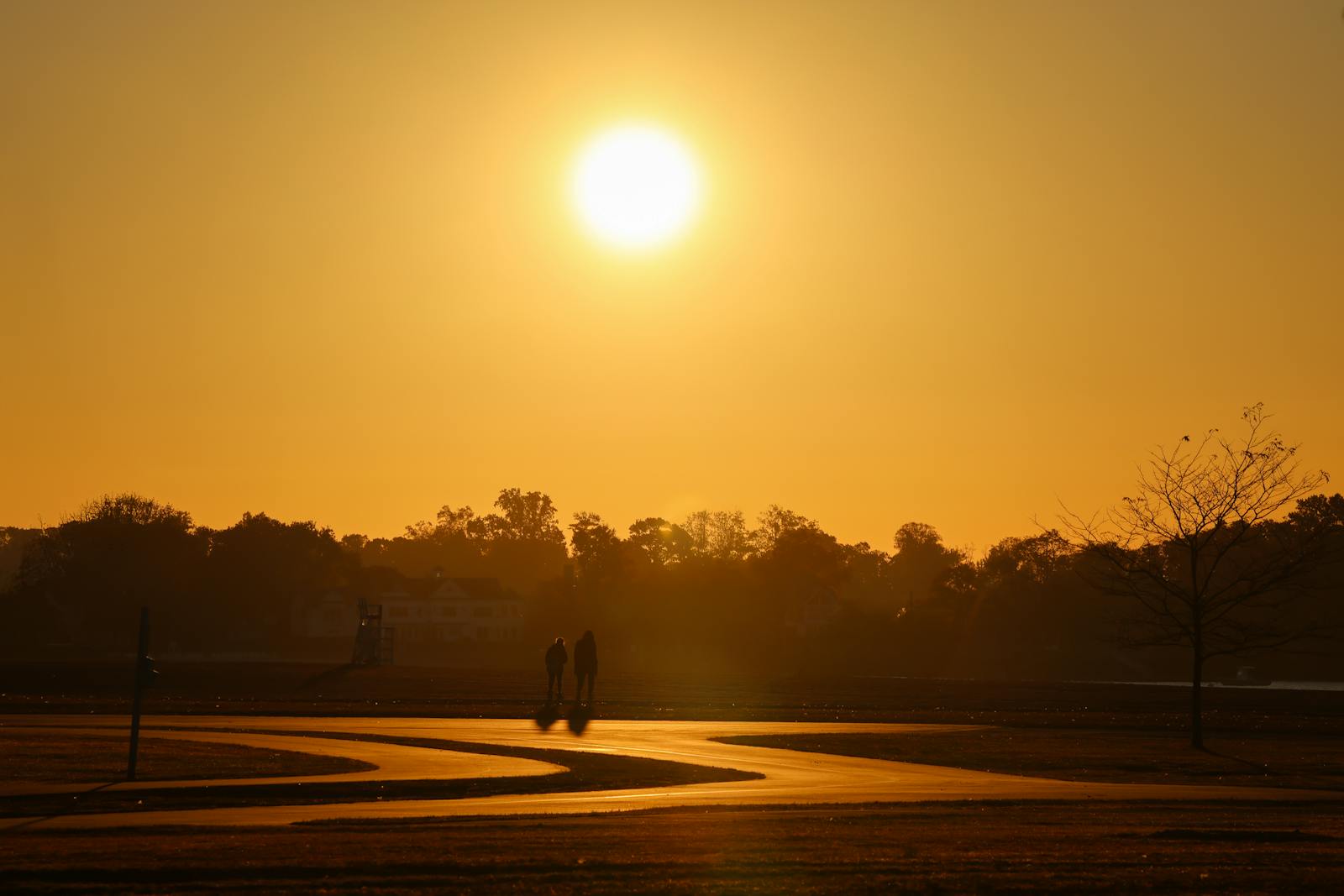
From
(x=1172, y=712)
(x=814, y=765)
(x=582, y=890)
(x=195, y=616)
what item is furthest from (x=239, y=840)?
(x=195, y=616)

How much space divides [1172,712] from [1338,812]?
28449 millimetres

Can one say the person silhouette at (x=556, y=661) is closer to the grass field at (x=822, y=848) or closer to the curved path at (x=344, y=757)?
the curved path at (x=344, y=757)

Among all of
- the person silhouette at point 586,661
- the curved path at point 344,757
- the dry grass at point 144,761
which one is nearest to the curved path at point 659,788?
the curved path at point 344,757

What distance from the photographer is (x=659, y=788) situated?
70.6 feet

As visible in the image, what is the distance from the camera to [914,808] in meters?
19.2

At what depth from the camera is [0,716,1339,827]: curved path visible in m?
18.1

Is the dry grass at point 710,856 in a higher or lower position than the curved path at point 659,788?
lower

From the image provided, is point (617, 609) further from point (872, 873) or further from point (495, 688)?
point (872, 873)

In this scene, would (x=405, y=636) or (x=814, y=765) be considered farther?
(x=405, y=636)

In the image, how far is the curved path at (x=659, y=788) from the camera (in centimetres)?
1812

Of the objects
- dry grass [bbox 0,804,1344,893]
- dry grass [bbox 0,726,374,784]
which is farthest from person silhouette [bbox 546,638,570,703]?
dry grass [bbox 0,804,1344,893]

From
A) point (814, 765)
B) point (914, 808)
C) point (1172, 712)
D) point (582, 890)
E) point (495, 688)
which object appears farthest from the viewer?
point (495, 688)

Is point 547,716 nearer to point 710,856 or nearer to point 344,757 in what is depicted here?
point 344,757

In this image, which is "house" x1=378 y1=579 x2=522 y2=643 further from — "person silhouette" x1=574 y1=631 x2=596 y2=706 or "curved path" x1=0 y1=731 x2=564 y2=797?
"curved path" x1=0 y1=731 x2=564 y2=797
